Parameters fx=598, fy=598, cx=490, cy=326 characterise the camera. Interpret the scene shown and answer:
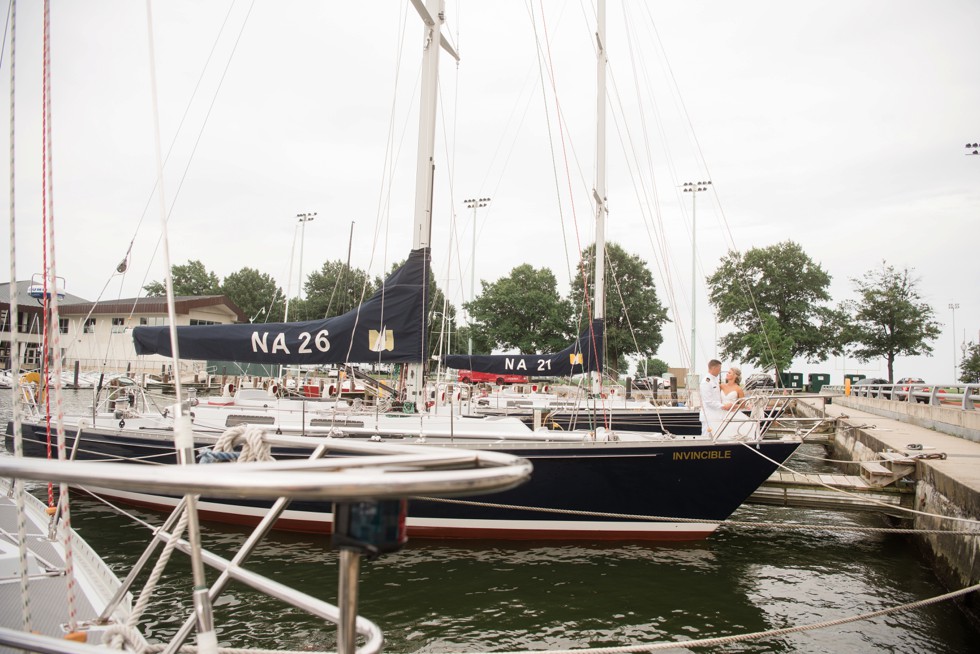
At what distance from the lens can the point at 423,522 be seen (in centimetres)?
923

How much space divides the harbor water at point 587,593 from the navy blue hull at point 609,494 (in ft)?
0.82

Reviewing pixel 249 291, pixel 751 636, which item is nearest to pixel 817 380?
pixel 751 636

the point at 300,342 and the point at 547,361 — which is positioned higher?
the point at 300,342

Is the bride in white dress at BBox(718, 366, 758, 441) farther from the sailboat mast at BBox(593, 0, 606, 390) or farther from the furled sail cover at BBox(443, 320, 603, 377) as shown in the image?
the sailboat mast at BBox(593, 0, 606, 390)

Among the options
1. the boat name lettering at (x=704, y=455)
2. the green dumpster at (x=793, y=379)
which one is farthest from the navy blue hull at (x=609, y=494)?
the green dumpster at (x=793, y=379)

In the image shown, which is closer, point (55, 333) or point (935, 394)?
A: point (55, 333)

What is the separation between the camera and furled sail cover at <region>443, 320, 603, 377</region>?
646 inches

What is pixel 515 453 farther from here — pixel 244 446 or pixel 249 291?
pixel 249 291

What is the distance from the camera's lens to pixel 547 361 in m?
18.0

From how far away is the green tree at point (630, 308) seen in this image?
54.7 metres

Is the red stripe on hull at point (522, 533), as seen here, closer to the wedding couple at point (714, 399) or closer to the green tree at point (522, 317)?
the wedding couple at point (714, 399)

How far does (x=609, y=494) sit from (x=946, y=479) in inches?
179

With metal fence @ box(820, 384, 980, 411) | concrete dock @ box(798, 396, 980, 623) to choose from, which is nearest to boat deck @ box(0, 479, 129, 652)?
concrete dock @ box(798, 396, 980, 623)

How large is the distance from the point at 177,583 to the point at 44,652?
611 cm
